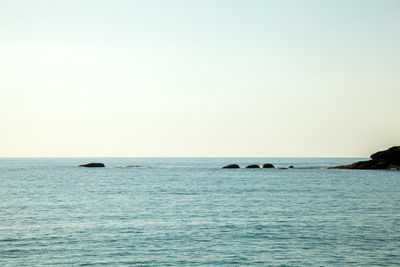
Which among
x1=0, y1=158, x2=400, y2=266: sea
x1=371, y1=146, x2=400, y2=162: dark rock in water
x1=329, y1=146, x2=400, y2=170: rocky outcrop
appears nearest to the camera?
x1=0, y1=158, x2=400, y2=266: sea

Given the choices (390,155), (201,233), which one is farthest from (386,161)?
(201,233)

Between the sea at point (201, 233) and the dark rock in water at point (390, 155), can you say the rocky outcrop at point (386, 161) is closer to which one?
the dark rock in water at point (390, 155)

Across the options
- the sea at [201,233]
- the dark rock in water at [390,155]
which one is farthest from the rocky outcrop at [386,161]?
the sea at [201,233]

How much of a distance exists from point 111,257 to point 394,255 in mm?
17720

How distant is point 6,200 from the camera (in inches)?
2132

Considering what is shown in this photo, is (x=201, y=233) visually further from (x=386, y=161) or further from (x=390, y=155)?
(x=390, y=155)

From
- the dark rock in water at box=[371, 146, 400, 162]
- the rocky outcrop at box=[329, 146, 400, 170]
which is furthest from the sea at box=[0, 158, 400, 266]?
the dark rock in water at box=[371, 146, 400, 162]

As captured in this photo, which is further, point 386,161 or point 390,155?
point 390,155

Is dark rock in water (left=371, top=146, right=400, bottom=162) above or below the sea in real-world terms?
above

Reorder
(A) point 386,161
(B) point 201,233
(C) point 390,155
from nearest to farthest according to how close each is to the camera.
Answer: (B) point 201,233
(A) point 386,161
(C) point 390,155

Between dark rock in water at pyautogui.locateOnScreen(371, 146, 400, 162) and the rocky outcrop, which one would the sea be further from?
dark rock in water at pyautogui.locateOnScreen(371, 146, 400, 162)

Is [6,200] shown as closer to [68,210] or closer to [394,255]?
[68,210]

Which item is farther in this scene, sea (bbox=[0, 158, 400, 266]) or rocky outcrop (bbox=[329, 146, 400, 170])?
rocky outcrop (bbox=[329, 146, 400, 170])

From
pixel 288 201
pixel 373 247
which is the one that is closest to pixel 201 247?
pixel 373 247
